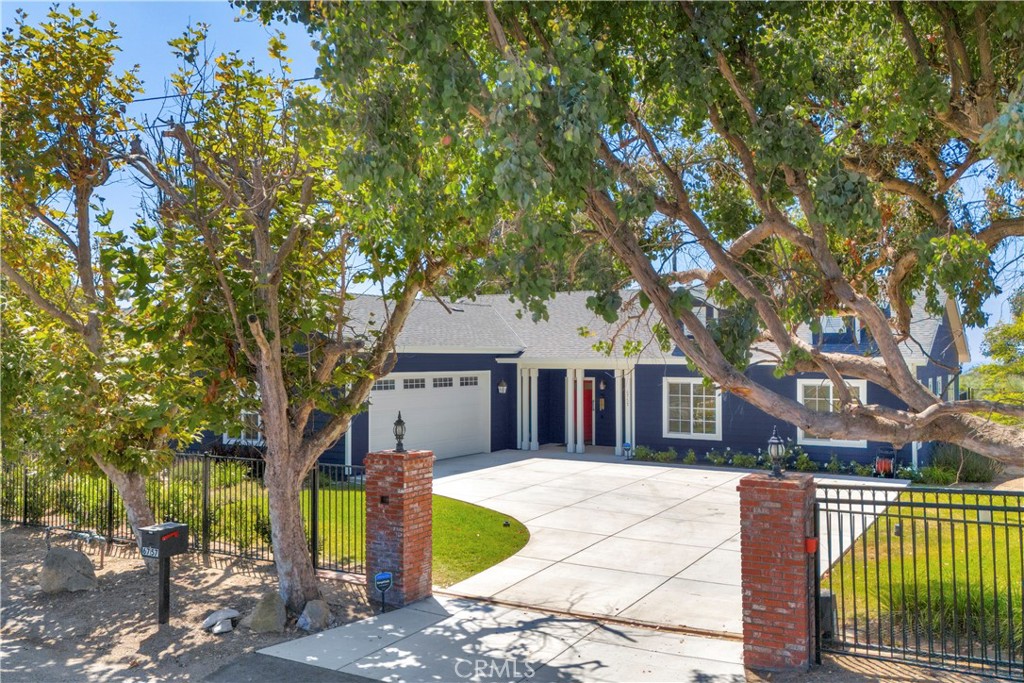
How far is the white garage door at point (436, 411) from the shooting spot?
19078mm

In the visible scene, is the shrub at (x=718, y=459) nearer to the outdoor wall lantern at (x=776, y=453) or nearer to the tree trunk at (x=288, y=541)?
the outdoor wall lantern at (x=776, y=453)

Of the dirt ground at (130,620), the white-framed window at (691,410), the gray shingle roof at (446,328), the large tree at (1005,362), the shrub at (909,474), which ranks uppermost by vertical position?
the gray shingle roof at (446,328)

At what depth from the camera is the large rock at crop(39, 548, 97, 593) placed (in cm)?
969

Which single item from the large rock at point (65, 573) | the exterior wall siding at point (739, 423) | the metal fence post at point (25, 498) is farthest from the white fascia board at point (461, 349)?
the large rock at point (65, 573)

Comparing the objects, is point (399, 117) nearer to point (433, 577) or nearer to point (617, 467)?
point (433, 577)

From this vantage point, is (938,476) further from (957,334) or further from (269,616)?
(269,616)

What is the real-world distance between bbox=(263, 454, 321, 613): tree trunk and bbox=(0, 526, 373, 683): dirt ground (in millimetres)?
469

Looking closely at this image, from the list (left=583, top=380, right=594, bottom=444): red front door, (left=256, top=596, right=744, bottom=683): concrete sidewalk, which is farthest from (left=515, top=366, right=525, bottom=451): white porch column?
(left=256, top=596, right=744, bottom=683): concrete sidewalk

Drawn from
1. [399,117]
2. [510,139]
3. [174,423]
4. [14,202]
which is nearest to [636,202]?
[510,139]

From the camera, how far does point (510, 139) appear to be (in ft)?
19.5

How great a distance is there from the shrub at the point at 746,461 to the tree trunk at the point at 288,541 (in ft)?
43.8

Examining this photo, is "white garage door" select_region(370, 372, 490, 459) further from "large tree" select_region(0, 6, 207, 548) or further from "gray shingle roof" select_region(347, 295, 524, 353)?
"large tree" select_region(0, 6, 207, 548)

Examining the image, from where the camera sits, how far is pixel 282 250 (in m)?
Answer: 8.26

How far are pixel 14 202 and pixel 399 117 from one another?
→ 21.6 feet
